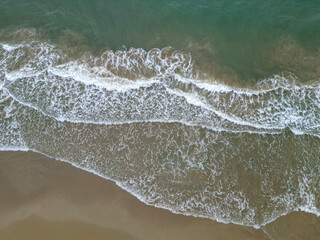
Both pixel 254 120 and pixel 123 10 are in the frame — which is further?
pixel 123 10

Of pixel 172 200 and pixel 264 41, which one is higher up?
pixel 264 41

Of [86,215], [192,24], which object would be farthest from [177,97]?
[86,215]

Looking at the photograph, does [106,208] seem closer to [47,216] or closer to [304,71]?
[47,216]

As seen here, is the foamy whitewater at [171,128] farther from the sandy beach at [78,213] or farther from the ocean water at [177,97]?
the sandy beach at [78,213]

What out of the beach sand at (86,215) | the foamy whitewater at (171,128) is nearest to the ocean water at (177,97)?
the foamy whitewater at (171,128)

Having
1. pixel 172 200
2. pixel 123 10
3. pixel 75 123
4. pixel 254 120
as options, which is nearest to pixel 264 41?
pixel 254 120

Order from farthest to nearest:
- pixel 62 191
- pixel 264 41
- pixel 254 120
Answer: pixel 264 41, pixel 254 120, pixel 62 191
